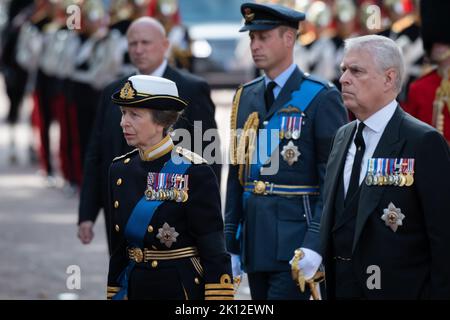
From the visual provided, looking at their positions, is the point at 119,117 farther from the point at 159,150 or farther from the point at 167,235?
the point at 167,235

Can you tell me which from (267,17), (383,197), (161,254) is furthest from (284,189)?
(383,197)

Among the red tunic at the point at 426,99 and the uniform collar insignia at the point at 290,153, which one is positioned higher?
the red tunic at the point at 426,99

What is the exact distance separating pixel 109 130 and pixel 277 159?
1300 mm

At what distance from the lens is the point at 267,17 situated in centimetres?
729

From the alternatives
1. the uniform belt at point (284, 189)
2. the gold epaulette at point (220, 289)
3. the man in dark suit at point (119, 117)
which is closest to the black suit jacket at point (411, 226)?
the gold epaulette at point (220, 289)

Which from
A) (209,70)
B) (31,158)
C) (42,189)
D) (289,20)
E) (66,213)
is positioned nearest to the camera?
(289,20)

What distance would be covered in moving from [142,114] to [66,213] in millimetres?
8607

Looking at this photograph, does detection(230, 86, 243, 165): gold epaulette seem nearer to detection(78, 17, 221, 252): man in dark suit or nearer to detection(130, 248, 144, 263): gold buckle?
detection(78, 17, 221, 252): man in dark suit

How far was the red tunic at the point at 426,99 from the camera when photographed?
875cm

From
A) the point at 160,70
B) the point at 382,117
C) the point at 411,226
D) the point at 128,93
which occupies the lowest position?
the point at 411,226

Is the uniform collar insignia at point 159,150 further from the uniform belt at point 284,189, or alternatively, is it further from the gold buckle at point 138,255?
the uniform belt at point 284,189
